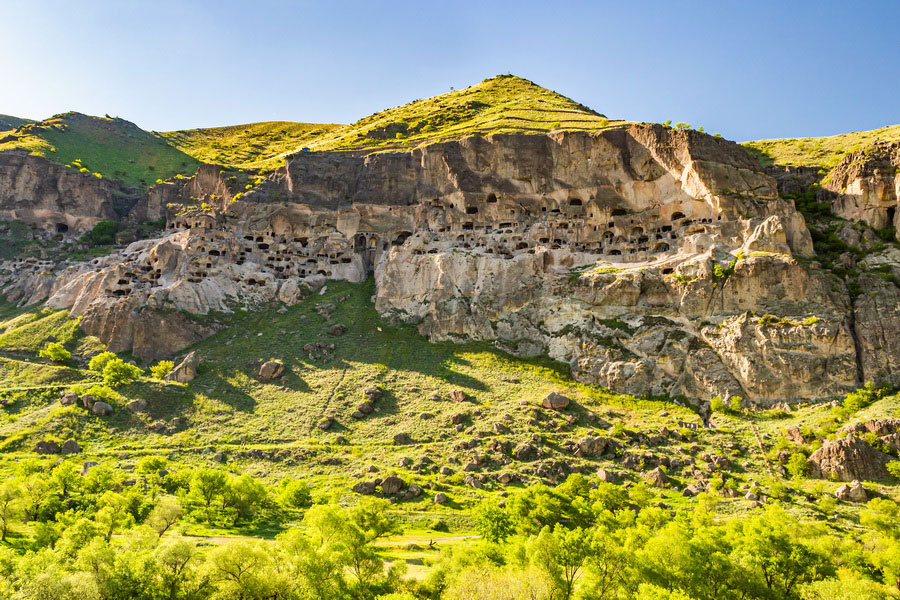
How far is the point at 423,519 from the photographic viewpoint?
45750 mm

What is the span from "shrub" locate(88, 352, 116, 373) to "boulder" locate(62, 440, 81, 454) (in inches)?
681

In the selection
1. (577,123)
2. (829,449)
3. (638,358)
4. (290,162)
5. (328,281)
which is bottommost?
(829,449)

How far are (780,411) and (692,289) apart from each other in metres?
18.6

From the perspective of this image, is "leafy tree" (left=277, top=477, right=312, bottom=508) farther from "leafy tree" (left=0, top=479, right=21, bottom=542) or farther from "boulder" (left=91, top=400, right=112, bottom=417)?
"boulder" (left=91, top=400, right=112, bottom=417)

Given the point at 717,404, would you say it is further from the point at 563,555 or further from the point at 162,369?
the point at 162,369

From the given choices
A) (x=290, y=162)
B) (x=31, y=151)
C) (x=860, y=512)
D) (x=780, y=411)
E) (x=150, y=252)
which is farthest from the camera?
(x=31, y=151)

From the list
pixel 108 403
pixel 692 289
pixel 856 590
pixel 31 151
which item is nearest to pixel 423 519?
pixel 856 590

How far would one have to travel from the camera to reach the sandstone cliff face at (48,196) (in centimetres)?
10588

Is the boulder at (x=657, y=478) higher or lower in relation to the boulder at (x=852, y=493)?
lower

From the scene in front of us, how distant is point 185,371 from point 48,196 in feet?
227

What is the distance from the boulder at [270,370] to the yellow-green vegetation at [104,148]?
76.5 meters

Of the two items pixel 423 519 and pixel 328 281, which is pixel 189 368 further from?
pixel 423 519

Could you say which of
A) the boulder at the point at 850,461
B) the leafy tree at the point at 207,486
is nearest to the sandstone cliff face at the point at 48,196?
the leafy tree at the point at 207,486

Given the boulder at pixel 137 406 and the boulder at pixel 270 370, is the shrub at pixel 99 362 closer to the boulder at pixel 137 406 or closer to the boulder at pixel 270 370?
the boulder at pixel 137 406
